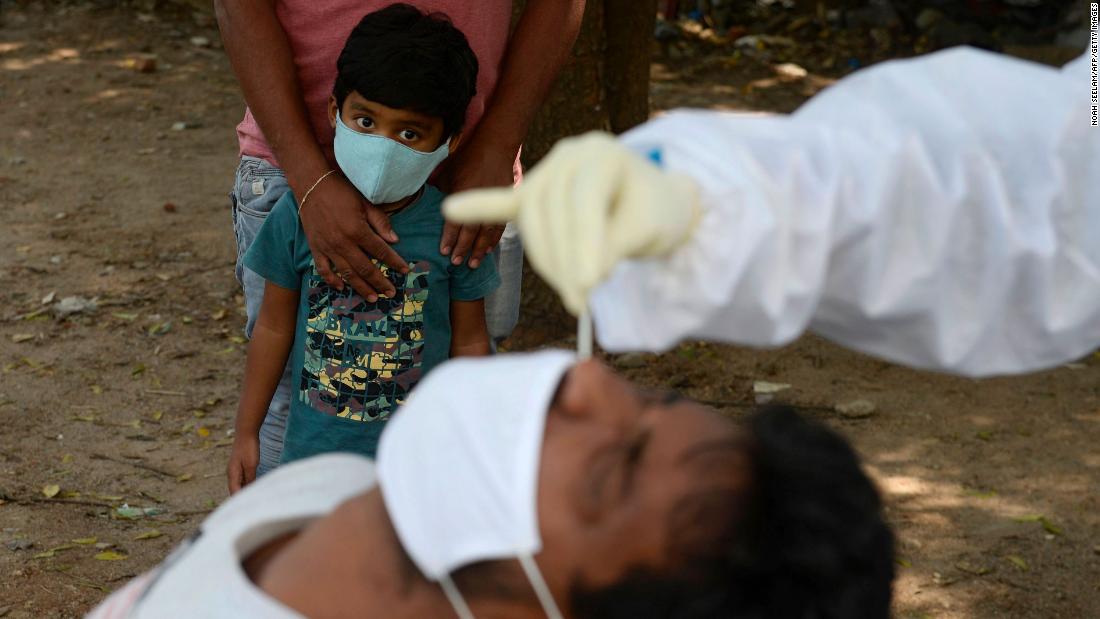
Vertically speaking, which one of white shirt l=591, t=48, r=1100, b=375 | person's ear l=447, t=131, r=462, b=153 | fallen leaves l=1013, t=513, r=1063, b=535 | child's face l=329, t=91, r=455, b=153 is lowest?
fallen leaves l=1013, t=513, r=1063, b=535

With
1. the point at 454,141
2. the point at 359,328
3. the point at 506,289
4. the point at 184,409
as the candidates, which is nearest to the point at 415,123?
the point at 454,141

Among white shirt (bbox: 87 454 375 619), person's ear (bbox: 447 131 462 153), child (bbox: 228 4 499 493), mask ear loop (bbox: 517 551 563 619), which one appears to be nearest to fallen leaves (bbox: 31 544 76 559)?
child (bbox: 228 4 499 493)

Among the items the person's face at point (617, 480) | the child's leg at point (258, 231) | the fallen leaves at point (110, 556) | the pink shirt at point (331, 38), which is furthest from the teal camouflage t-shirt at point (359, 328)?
the person's face at point (617, 480)

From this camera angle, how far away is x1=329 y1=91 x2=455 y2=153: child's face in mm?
2732

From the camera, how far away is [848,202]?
64.3 inches

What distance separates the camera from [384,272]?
2.80 meters

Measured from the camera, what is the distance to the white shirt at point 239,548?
59.1 inches

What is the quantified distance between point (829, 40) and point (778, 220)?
7.90m

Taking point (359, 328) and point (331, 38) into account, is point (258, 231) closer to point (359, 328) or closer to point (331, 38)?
point (359, 328)

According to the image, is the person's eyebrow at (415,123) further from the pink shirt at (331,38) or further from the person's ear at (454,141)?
the pink shirt at (331,38)

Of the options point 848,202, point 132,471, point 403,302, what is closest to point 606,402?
point 848,202

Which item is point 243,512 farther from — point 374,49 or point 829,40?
point 829,40

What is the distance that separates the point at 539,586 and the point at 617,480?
0.14 m

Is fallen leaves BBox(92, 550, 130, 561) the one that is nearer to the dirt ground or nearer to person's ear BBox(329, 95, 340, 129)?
the dirt ground
